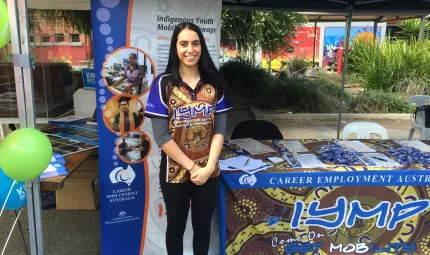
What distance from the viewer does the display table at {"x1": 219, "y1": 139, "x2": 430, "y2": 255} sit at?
2258 mm

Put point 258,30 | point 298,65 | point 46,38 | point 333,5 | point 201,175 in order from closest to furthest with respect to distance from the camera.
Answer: point 201,175
point 333,5
point 46,38
point 258,30
point 298,65

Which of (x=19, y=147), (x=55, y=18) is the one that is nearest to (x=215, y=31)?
(x=19, y=147)

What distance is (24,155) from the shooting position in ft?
5.61

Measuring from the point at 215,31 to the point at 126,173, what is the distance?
3.74ft

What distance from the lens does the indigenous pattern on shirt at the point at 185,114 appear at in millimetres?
1816

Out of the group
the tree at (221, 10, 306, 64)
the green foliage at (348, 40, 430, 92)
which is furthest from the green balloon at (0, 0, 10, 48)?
the green foliage at (348, 40, 430, 92)

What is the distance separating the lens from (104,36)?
2174 mm

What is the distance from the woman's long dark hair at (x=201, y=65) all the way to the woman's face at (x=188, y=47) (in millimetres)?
26

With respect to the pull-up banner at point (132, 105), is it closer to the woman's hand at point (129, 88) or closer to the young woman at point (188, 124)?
the woman's hand at point (129, 88)

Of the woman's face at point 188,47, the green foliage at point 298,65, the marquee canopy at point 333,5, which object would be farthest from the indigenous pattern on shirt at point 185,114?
the green foliage at point 298,65

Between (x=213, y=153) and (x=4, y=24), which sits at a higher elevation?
(x=4, y=24)

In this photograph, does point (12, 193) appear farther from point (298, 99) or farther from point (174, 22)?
point (298, 99)

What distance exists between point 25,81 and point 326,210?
1.99 m

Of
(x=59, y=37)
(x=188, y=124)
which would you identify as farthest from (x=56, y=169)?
(x=59, y=37)
